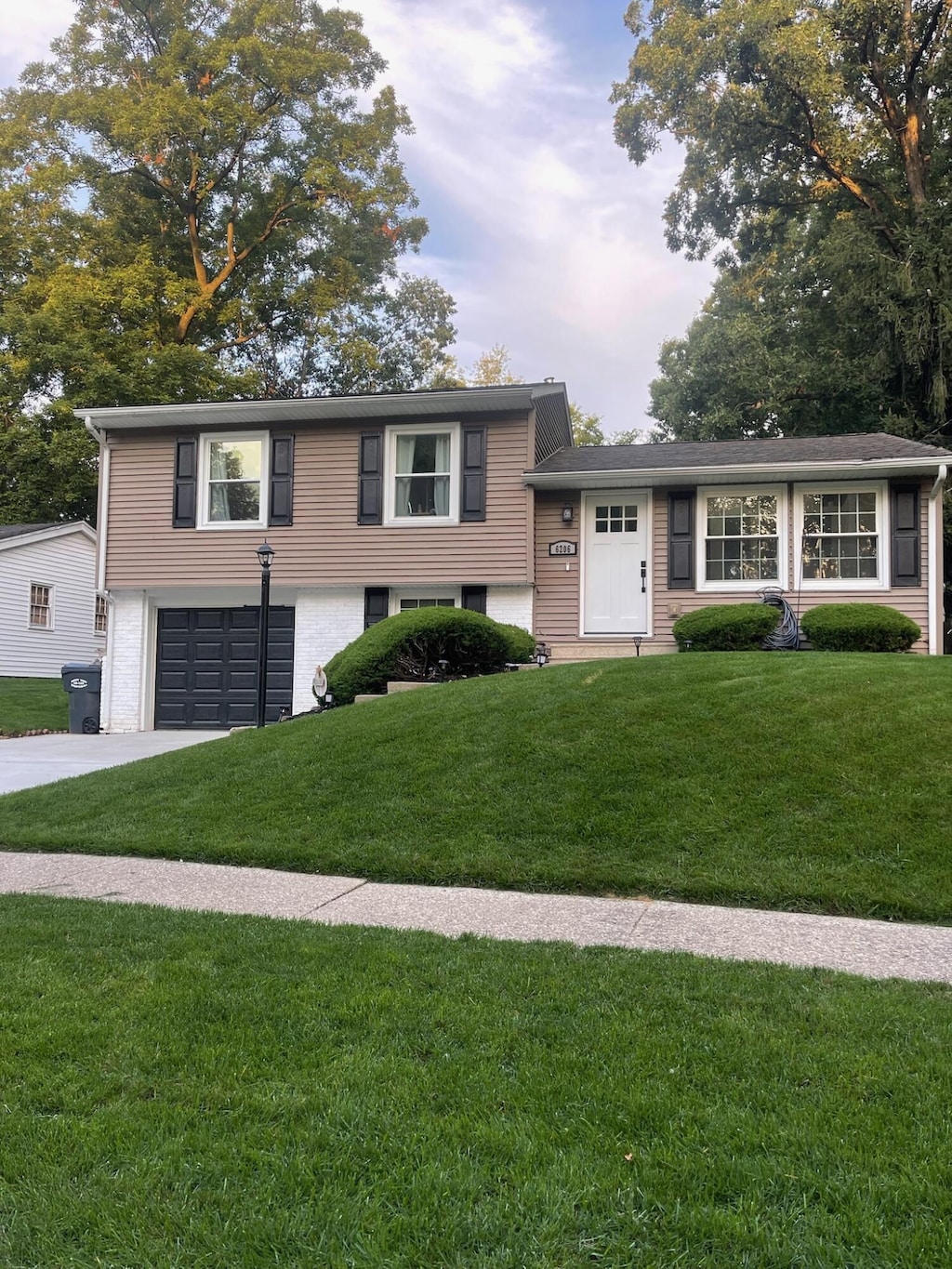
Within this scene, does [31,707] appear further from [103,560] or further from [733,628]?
[733,628]

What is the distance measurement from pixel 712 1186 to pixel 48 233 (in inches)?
1113

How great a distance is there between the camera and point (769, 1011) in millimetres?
2838

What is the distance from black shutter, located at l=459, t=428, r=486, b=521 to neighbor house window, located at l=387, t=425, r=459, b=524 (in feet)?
0.75

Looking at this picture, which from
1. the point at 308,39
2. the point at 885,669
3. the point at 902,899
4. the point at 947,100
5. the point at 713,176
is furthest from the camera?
the point at 308,39

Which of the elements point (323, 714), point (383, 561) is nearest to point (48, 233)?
point (383, 561)

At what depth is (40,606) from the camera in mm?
21719

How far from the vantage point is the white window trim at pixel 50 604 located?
69.7 ft

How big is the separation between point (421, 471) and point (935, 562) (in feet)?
25.1

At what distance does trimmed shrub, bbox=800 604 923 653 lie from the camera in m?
10.7

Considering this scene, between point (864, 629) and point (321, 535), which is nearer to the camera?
point (864, 629)

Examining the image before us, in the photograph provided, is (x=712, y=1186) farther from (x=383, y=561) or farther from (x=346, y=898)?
(x=383, y=561)

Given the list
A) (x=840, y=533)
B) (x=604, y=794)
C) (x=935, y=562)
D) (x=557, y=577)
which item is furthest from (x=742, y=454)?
(x=604, y=794)

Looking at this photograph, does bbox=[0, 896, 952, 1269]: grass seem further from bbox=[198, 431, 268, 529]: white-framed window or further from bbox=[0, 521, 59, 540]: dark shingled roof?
bbox=[0, 521, 59, 540]: dark shingled roof

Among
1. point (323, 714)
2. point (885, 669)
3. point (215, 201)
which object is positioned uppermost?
point (215, 201)
